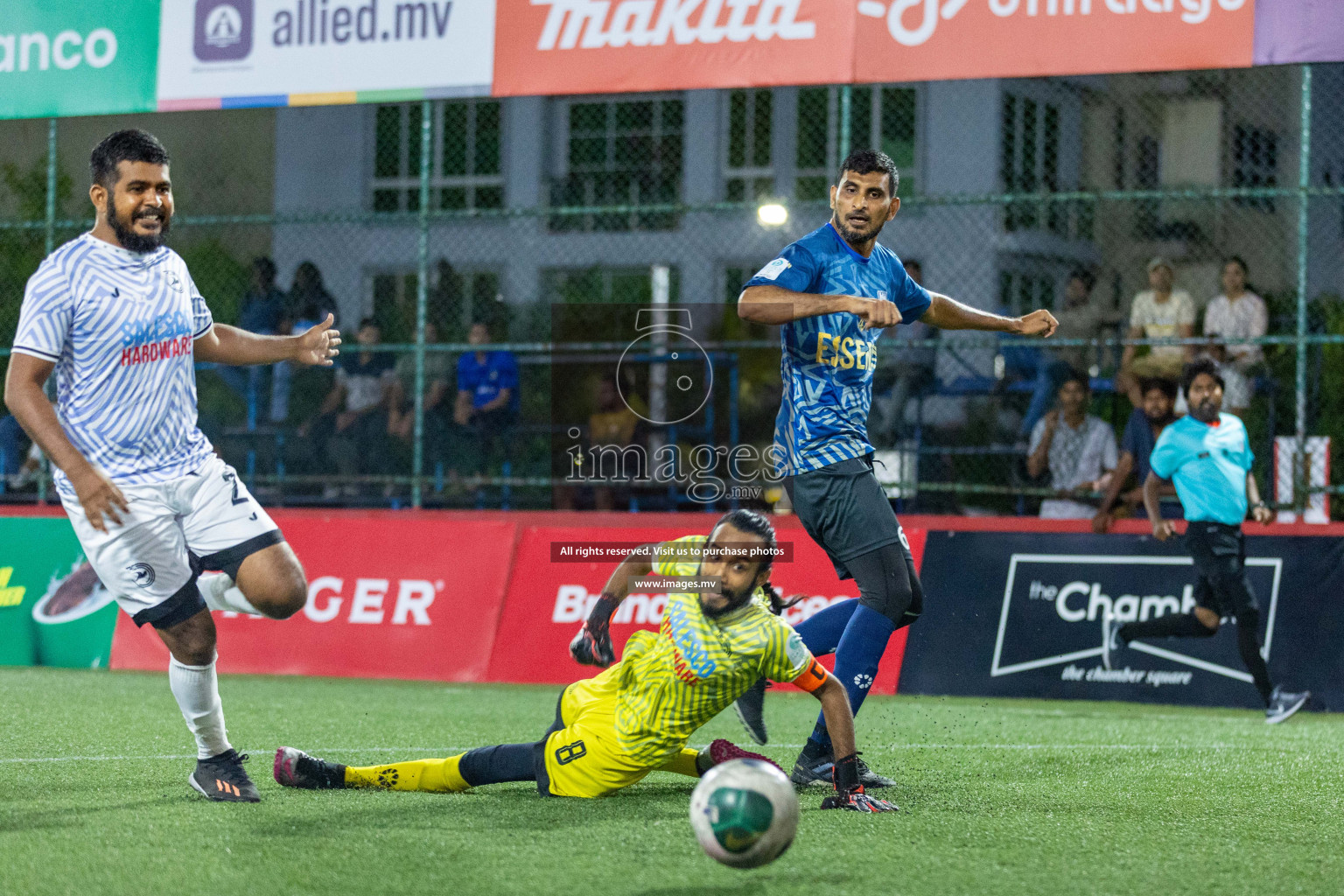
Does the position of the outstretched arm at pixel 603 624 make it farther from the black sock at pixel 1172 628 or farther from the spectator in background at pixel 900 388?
the spectator in background at pixel 900 388

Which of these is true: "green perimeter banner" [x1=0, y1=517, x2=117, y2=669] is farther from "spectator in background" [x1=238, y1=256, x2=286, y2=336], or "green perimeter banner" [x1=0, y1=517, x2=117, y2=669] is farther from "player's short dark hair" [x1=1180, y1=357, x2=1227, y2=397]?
"player's short dark hair" [x1=1180, y1=357, x2=1227, y2=397]

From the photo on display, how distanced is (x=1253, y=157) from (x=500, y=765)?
947 inches

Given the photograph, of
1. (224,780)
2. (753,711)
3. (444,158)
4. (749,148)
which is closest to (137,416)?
(224,780)

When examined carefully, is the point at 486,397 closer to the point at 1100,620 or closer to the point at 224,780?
the point at 1100,620

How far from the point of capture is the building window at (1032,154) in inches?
931

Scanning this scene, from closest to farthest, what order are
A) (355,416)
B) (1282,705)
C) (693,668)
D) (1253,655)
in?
(693,668), (1282,705), (1253,655), (355,416)

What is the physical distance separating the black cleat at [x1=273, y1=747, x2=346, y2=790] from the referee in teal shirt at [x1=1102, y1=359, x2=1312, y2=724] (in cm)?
558

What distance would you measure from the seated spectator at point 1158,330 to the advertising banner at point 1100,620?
1606mm

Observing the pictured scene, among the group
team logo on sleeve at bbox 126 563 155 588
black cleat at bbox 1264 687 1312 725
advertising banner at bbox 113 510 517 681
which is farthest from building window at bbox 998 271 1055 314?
team logo on sleeve at bbox 126 563 155 588

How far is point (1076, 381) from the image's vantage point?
11430mm

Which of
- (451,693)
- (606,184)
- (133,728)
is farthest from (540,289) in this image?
(133,728)

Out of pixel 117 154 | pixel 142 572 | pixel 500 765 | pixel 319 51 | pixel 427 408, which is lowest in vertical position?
pixel 500 765

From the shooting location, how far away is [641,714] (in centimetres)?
493

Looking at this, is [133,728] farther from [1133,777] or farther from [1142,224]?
[1142,224]
